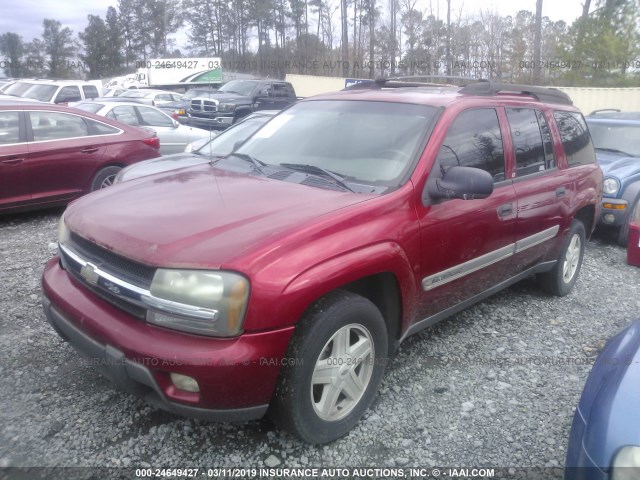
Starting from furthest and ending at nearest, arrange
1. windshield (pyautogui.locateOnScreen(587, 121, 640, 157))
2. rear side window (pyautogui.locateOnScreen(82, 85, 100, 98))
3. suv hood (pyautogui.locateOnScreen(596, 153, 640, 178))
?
rear side window (pyautogui.locateOnScreen(82, 85, 100, 98)) < windshield (pyautogui.locateOnScreen(587, 121, 640, 157)) < suv hood (pyautogui.locateOnScreen(596, 153, 640, 178))

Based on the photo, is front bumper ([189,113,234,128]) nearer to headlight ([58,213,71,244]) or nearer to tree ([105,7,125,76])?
headlight ([58,213,71,244])

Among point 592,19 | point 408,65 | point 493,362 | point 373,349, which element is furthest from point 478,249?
point 408,65

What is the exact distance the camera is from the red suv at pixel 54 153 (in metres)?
6.55

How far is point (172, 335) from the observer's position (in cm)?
232

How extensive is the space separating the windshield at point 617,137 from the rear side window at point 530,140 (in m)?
4.47

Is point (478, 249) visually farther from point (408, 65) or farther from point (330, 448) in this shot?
point (408, 65)

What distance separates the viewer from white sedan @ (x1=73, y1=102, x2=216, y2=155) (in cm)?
1069

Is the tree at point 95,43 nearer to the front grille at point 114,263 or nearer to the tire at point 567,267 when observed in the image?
the tire at point 567,267

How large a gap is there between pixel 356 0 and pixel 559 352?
4573 centimetres

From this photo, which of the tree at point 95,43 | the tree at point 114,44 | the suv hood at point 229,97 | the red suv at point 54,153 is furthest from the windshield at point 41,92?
the tree at point 95,43

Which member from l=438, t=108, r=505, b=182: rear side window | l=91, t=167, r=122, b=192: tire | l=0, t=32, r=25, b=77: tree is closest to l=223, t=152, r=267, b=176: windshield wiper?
l=438, t=108, r=505, b=182: rear side window

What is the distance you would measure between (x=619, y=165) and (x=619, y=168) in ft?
0.49

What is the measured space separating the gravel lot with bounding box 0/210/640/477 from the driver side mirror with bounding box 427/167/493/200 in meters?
1.22

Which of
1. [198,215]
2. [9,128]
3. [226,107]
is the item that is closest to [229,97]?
[226,107]
